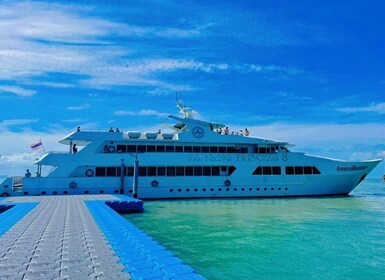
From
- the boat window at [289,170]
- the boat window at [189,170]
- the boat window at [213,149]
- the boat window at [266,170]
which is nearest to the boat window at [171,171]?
the boat window at [189,170]

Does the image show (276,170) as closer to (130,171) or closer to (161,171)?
(161,171)

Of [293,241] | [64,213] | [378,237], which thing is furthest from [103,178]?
[378,237]

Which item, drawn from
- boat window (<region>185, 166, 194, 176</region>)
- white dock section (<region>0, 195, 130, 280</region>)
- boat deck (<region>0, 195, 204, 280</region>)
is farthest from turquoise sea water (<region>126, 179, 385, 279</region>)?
boat window (<region>185, 166, 194, 176</region>)

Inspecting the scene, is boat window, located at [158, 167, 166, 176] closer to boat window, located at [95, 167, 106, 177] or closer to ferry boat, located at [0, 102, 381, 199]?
ferry boat, located at [0, 102, 381, 199]

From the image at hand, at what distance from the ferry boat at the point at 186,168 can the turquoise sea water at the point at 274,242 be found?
7.01 metres

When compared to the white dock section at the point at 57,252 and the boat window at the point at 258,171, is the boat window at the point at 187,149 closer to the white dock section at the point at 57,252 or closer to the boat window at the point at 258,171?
the boat window at the point at 258,171

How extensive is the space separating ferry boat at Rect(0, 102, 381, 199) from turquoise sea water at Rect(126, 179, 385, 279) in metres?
7.01

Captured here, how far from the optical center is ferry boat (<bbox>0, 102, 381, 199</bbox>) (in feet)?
72.6

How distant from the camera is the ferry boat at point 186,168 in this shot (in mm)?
22125

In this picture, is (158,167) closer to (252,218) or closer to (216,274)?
(252,218)

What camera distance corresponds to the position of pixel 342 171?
2542cm

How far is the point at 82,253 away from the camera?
575cm

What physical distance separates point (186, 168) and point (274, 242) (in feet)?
47.3

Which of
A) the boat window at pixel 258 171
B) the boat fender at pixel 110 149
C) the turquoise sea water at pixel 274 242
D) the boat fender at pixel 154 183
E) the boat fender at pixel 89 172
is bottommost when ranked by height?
the turquoise sea water at pixel 274 242
